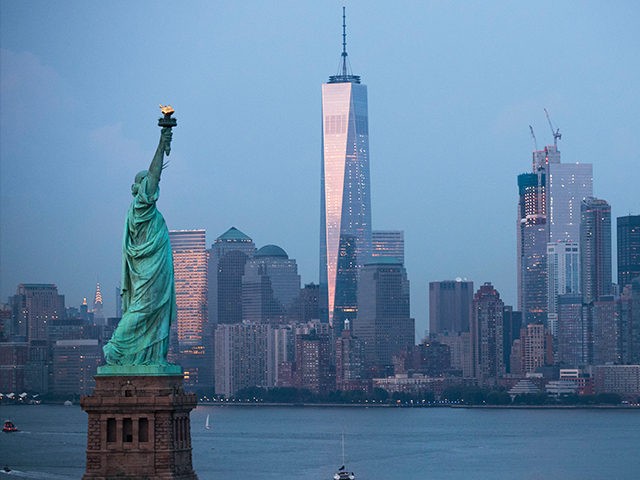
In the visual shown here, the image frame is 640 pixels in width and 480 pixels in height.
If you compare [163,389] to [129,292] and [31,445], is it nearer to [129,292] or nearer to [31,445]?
[129,292]

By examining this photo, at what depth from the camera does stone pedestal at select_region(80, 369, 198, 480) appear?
3419cm

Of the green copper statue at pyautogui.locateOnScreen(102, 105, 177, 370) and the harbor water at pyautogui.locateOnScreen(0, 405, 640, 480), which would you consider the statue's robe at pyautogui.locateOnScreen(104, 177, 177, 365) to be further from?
the harbor water at pyautogui.locateOnScreen(0, 405, 640, 480)

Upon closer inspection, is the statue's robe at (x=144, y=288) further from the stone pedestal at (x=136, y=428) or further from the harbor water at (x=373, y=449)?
the harbor water at (x=373, y=449)

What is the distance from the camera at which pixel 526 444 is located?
5541 inches

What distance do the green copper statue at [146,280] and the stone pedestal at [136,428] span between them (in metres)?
0.55

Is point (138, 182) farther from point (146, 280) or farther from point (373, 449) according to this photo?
point (373, 449)

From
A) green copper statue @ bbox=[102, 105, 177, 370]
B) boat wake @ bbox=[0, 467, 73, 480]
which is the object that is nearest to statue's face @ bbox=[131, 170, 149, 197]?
green copper statue @ bbox=[102, 105, 177, 370]

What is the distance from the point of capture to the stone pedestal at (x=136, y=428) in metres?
34.2

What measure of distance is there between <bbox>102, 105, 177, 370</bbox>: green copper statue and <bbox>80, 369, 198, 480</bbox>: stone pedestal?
0.55m

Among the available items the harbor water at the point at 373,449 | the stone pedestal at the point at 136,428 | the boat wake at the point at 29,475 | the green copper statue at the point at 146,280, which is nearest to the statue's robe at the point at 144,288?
the green copper statue at the point at 146,280

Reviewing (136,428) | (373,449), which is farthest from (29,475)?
(136,428)

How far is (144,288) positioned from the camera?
3534 centimetres

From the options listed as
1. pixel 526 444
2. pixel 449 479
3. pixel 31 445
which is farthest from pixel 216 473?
pixel 526 444

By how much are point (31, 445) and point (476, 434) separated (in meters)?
53.6
